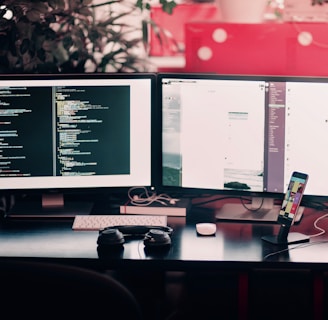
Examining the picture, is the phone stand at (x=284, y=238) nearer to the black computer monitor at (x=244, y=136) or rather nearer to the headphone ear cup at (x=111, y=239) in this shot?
the black computer monitor at (x=244, y=136)

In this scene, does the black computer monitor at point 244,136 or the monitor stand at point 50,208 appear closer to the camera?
the black computer monitor at point 244,136

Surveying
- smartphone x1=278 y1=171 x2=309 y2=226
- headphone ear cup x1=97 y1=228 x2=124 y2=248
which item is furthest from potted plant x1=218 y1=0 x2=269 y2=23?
headphone ear cup x1=97 y1=228 x2=124 y2=248

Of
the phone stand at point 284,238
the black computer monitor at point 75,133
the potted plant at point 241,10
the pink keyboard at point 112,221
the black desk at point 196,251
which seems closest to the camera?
the black desk at point 196,251

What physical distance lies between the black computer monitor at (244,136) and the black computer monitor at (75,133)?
0.09 m

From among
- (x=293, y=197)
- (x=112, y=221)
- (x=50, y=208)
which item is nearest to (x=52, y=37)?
(x=50, y=208)

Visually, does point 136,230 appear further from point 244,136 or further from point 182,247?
point 244,136

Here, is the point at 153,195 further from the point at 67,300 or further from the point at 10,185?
A: the point at 67,300

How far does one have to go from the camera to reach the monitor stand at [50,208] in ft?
7.38

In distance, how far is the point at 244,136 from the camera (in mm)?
2195

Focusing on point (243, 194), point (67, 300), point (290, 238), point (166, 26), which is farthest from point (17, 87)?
point (166, 26)

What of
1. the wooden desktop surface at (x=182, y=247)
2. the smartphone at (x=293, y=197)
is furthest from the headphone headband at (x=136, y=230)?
the smartphone at (x=293, y=197)

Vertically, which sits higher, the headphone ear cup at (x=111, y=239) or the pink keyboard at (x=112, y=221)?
the pink keyboard at (x=112, y=221)

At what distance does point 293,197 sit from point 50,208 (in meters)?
0.83

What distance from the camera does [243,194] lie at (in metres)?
2.23
